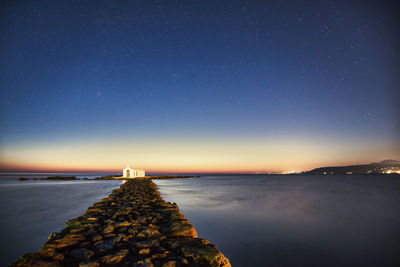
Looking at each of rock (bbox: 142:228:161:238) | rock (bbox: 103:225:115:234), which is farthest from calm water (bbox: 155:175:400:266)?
rock (bbox: 103:225:115:234)

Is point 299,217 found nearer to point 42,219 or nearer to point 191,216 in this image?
point 191,216

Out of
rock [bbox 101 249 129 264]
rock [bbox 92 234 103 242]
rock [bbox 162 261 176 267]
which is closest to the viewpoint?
rock [bbox 162 261 176 267]

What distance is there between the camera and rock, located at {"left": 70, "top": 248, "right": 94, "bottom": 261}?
3.31 meters

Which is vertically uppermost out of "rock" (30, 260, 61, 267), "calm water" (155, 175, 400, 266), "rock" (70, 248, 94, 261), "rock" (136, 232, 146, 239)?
"rock" (30, 260, 61, 267)

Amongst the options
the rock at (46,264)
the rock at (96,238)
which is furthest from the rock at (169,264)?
the rock at (96,238)

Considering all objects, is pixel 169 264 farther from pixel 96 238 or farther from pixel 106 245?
pixel 96 238

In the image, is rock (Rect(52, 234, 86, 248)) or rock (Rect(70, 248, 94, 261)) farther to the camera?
A: rock (Rect(52, 234, 86, 248))

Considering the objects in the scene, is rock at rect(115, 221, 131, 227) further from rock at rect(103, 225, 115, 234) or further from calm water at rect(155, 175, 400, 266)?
calm water at rect(155, 175, 400, 266)

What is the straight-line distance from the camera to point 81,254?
338 cm

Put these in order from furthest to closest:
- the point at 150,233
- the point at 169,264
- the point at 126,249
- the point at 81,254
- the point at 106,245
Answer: the point at 150,233, the point at 106,245, the point at 126,249, the point at 81,254, the point at 169,264

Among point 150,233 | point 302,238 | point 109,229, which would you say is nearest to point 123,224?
point 109,229

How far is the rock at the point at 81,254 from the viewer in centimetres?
331

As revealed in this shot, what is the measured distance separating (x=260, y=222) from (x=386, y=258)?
4337 millimetres

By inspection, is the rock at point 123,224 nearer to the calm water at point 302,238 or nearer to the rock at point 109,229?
the rock at point 109,229
